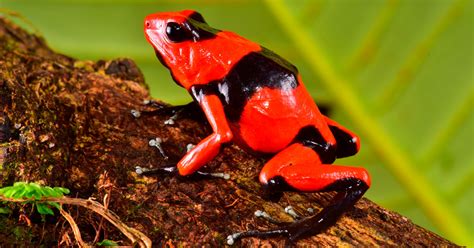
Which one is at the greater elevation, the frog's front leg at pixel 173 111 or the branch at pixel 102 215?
the frog's front leg at pixel 173 111

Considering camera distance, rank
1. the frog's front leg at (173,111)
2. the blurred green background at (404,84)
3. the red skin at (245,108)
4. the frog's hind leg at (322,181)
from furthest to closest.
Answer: the blurred green background at (404,84) < the frog's front leg at (173,111) < the red skin at (245,108) < the frog's hind leg at (322,181)

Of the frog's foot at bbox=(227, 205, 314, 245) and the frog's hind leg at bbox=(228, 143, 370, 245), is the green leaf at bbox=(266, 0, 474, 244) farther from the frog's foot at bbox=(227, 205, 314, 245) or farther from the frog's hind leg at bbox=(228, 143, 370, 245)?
the frog's foot at bbox=(227, 205, 314, 245)

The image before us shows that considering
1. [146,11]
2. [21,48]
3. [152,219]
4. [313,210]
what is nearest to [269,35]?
[146,11]

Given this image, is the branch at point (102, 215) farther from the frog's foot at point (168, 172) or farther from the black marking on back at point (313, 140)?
the black marking on back at point (313, 140)

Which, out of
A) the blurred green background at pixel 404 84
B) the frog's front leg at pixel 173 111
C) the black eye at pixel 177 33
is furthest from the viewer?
the blurred green background at pixel 404 84

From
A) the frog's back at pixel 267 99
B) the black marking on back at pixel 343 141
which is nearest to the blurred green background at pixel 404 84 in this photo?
the black marking on back at pixel 343 141

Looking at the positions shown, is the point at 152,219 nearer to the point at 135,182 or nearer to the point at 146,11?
the point at 135,182
